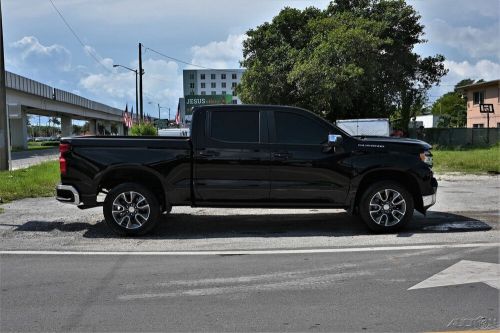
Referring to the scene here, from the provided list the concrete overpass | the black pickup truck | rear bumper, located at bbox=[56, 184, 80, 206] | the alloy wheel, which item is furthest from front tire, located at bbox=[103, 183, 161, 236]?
the concrete overpass

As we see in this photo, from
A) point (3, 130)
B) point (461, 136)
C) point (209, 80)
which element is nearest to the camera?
point (3, 130)

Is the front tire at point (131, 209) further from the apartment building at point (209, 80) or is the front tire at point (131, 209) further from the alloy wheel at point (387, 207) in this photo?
the apartment building at point (209, 80)

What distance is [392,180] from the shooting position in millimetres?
8172

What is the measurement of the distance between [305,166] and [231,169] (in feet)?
3.66

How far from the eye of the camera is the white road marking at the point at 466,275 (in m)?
5.52

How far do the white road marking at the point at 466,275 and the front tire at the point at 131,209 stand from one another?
4122mm

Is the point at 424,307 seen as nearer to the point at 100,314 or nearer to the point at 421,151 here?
the point at 100,314

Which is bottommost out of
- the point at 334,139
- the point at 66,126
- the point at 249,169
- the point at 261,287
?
the point at 261,287

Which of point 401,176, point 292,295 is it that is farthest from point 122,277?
point 401,176

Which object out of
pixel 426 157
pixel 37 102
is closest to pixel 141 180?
pixel 426 157

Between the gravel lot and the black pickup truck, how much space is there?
457 mm

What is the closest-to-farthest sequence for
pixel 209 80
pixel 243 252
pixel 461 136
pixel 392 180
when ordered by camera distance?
pixel 243 252
pixel 392 180
pixel 461 136
pixel 209 80

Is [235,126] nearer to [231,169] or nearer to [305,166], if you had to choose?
[231,169]

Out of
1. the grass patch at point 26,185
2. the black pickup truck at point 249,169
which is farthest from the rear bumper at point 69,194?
the grass patch at point 26,185
